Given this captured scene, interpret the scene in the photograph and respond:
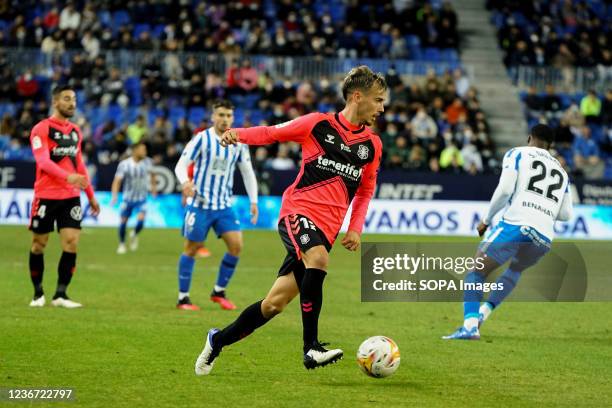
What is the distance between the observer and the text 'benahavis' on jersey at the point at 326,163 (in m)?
8.08

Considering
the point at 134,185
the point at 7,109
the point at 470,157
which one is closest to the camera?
the point at 134,185

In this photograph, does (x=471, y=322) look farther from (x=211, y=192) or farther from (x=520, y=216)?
(x=211, y=192)

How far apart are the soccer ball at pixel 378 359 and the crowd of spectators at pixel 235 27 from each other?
80.8 ft

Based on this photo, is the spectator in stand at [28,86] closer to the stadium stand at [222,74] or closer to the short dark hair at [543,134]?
Result: the stadium stand at [222,74]

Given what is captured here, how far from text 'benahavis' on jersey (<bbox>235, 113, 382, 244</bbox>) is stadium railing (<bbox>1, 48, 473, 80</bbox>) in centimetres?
2346

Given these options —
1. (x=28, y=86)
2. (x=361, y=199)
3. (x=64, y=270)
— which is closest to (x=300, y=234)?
(x=361, y=199)

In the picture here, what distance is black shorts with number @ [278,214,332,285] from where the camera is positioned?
7.93 meters

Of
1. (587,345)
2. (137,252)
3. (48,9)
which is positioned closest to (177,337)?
(587,345)

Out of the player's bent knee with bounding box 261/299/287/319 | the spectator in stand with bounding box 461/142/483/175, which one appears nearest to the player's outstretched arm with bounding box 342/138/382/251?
the player's bent knee with bounding box 261/299/287/319

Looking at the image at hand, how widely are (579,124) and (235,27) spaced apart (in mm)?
10948

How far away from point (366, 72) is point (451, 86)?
77.4ft

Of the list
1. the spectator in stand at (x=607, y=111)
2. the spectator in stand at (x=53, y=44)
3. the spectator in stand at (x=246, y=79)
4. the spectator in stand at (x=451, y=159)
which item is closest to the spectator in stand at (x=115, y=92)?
the spectator in stand at (x=53, y=44)

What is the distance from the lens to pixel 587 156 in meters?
30.3

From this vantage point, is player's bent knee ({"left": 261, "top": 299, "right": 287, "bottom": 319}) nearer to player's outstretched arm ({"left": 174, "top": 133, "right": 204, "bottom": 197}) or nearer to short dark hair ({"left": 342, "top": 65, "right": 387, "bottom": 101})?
short dark hair ({"left": 342, "top": 65, "right": 387, "bottom": 101})
